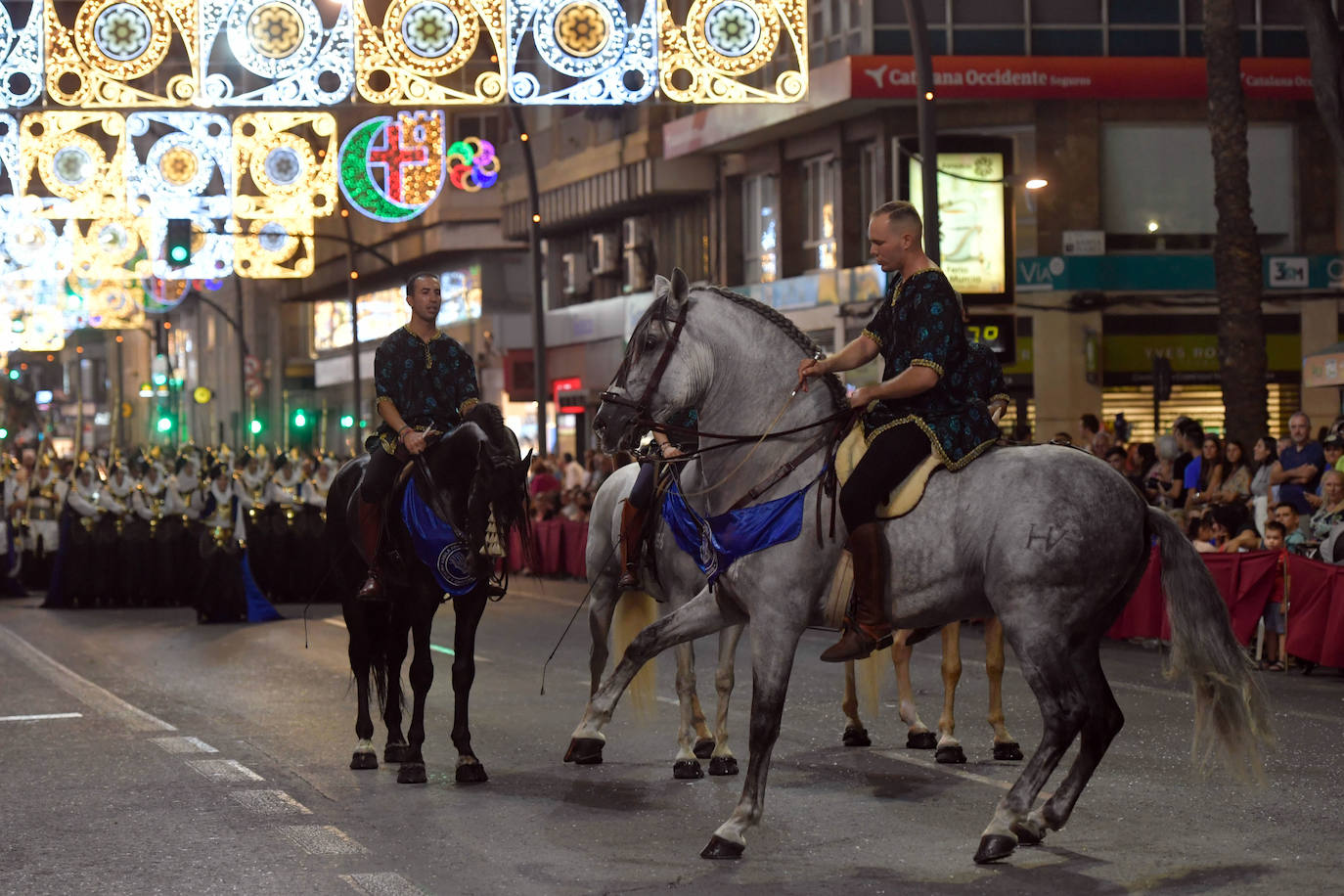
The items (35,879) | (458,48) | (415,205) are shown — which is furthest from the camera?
(415,205)

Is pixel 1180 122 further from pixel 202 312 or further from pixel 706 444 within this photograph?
pixel 202 312

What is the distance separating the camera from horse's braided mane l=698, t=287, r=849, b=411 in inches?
362

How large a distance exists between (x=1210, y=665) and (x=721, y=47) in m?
17.4

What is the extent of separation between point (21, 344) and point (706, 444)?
53.4m

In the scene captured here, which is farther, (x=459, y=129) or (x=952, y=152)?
(x=459, y=129)

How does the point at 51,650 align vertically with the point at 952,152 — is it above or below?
below

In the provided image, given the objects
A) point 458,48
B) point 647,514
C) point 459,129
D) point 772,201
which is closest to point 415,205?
point 458,48

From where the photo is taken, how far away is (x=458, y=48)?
25.1 metres

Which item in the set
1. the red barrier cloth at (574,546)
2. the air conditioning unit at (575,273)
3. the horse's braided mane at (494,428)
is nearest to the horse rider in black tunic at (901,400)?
the horse's braided mane at (494,428)

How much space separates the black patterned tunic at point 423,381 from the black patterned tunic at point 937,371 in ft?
9.73

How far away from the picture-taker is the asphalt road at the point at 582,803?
26.9 ft

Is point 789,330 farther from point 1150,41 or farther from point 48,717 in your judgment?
point 1150,41

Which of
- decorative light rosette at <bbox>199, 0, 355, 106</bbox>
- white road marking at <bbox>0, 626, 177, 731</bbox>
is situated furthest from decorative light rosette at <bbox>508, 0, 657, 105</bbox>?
white road marking at <bbox>0, 626, 177, 731</bbox>

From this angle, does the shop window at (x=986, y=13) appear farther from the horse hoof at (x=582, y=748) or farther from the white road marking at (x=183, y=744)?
the horse hoof at (x=582, y=748)
